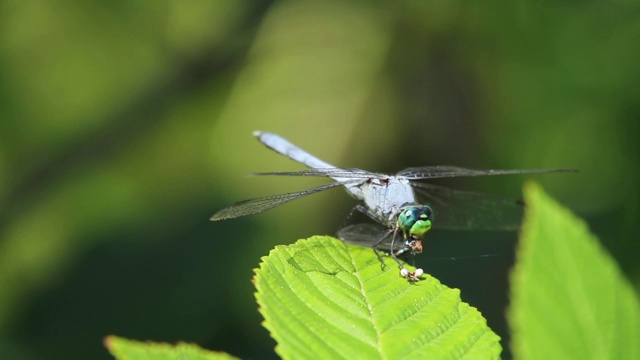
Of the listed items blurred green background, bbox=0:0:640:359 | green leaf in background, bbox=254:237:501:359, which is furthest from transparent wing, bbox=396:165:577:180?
green leaf in background, bbox=254:237:501:359

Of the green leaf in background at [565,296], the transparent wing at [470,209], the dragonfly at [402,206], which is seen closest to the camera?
the green leaf in background at [565,296]

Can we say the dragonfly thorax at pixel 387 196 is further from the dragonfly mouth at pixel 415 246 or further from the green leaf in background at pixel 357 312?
the green leaf in background at pixel 357 312

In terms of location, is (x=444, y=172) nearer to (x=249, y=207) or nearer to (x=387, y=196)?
(x=387, y=196)

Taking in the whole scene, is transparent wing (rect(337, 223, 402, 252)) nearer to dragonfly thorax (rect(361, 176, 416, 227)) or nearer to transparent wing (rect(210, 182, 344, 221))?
dragonfly thorax (rect(361, 176, 416, 227))

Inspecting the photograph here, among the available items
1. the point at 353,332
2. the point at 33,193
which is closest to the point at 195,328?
the point at 33,193

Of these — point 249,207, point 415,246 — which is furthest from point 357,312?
point 249,207

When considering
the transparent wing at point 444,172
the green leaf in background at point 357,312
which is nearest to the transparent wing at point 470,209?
the transparent wing at point 444,172
